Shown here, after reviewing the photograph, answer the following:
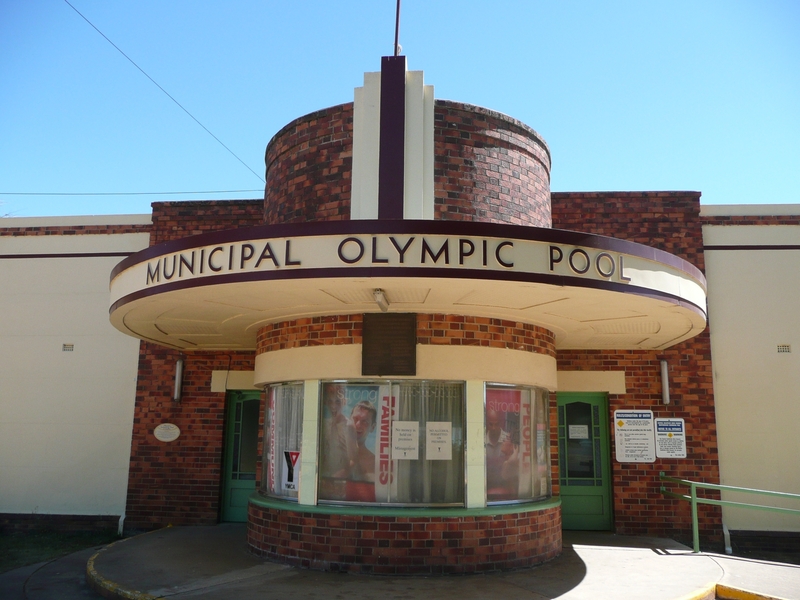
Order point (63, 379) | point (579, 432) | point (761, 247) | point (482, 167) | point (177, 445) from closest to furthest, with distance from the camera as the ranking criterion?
point (482, 167) < point (579, 432) < point (761, 247) < point (177, 445) < point (63, 379)

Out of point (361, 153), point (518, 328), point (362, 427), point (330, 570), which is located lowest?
point (330, 570)

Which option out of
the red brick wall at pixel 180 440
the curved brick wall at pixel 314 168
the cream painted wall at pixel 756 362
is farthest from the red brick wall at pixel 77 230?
the cream painted wall at pixel 756 362

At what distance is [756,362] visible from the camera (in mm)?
11367

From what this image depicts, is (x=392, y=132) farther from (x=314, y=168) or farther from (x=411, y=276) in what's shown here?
(x=411, y=276)

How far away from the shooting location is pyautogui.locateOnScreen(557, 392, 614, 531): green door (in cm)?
1118

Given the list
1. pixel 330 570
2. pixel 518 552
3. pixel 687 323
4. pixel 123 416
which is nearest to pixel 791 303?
pixel 687 323

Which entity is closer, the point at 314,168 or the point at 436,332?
the point at 436,332

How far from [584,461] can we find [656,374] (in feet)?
6.01

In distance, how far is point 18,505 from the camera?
1206cm

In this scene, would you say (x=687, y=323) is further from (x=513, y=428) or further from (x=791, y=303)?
(x=791, y=303)

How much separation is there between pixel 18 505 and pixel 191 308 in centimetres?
655

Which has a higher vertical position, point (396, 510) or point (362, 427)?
point (362, 427)

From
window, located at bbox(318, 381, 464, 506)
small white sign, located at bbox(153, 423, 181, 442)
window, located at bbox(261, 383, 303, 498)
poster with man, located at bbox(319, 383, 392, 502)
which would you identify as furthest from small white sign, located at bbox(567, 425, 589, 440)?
small white sign, located at bbox(153, 423, 181, 442)

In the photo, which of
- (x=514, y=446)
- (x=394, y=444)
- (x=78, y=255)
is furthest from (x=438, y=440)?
(x=78, y=255)
